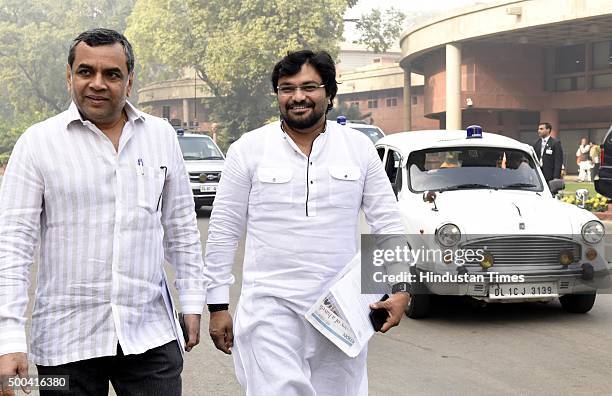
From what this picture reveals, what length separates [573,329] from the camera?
7441mm

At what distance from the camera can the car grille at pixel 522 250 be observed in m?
7.50

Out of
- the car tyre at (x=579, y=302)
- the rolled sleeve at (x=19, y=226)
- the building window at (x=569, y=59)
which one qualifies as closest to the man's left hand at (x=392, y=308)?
the rolled sleeve at (x=19, y=226)

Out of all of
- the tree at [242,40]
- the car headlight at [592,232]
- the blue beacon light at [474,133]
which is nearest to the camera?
the car headlight at [592,232]

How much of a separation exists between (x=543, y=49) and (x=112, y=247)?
36708 millimetres

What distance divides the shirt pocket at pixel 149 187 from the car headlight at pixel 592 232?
551 cm

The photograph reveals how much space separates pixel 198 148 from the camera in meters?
19.5

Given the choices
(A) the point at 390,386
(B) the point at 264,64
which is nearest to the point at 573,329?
(A) the point at 390,386

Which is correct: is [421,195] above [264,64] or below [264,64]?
below

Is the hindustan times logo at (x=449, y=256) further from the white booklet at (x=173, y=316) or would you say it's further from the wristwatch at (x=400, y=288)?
the white booklet at (x=173, y=316)

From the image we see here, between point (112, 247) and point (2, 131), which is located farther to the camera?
point (2, 131)

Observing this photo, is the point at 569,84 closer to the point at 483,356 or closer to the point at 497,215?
the point at 497,215

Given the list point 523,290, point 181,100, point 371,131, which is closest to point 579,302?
point 523,290

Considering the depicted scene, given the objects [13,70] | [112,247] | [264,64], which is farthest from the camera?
[13,70]

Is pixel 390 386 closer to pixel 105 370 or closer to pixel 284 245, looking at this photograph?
pixel 284 245
